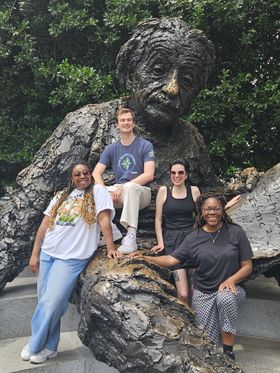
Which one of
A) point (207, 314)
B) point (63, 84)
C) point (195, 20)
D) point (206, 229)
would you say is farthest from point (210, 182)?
point (63, 84)

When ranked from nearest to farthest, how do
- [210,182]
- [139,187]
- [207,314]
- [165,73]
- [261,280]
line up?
[207,314] < [139,187] < [165,73] < [210,182] < [261,280]

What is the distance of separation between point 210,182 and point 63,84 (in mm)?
2843

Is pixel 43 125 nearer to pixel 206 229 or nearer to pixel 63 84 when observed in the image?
pixel 63 84

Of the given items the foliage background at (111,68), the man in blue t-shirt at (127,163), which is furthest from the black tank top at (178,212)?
the foliage background at (111,68)

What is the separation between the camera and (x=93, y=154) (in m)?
3.33

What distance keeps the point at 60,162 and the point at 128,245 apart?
0.88 metres

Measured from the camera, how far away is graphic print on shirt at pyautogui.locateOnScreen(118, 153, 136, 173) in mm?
3115

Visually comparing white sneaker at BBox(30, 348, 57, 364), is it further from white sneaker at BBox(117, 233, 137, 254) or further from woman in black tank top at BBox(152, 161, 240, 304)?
woman in black tank top at BBox(152, 161, 240, 304)

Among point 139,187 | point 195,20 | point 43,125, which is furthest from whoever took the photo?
point 43,125

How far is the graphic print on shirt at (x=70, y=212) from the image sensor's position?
9.34 ft

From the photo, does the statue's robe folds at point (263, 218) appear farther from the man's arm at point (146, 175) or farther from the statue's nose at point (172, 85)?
the statue's nose at point (172, 85)

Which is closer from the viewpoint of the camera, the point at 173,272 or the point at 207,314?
the point at 207,314

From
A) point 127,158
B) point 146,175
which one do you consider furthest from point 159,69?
point 146,175

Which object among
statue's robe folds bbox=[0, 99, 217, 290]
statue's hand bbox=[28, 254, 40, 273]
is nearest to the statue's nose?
statue's robe folds bbox=[0, 99, 217, 290]
